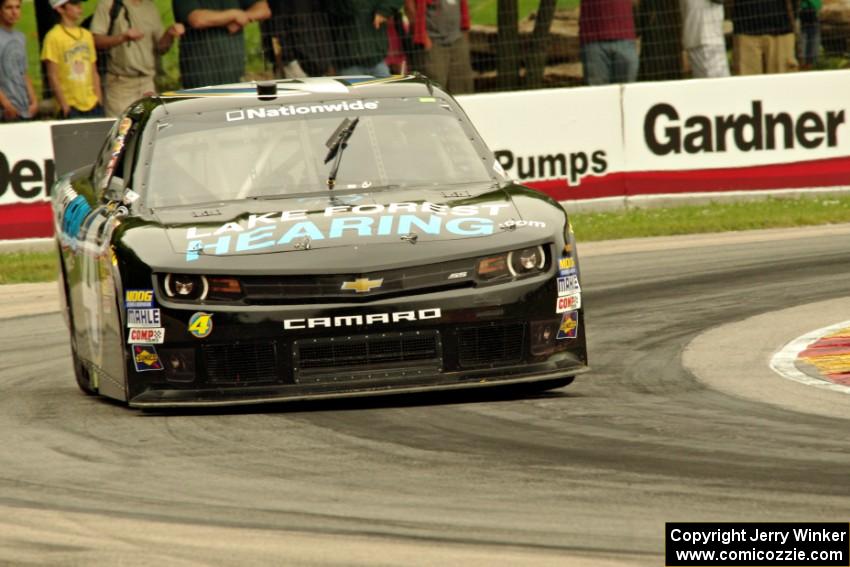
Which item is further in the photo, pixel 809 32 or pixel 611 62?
pixel 809 32

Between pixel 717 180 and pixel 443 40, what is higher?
pixel 443 40

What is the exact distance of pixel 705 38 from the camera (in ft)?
58.0

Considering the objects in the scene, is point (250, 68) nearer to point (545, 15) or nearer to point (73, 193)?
point (545, 15)

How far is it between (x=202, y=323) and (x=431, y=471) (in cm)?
147

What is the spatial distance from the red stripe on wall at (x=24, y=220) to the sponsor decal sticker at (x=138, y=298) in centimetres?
865

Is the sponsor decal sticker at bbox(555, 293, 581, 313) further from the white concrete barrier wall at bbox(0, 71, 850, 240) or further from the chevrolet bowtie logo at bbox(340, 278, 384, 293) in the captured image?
the white concrete barrier wall at bbox(0, 71, 850, 240)

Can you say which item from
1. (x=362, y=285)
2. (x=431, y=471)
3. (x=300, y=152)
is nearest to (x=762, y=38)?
(x=300, y=152)

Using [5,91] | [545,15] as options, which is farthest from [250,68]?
[5,91]

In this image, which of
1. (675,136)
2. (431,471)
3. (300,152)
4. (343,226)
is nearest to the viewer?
(431,471)

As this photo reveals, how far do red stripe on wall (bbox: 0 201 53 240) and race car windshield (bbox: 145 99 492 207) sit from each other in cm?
745

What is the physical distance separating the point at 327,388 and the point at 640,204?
393 inches

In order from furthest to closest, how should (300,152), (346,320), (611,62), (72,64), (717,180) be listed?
(611,62), (717,180), (72,64), (300,152), (346,320)

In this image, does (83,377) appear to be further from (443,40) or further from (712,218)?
(443,40)

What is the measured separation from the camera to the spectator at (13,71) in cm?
1588
